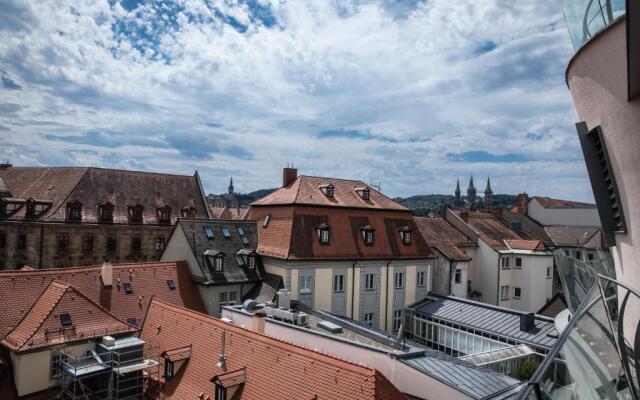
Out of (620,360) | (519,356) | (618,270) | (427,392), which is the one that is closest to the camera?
(620,360)

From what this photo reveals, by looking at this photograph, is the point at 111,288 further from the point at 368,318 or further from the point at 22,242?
the point at 22,242

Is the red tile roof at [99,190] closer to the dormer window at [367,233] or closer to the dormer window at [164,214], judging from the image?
the dormer window at [164,214]

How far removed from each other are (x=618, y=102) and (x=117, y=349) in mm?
19670

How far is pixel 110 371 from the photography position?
18750 millimetres

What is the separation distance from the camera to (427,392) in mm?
16578

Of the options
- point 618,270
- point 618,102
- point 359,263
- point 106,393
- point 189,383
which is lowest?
point 106,393

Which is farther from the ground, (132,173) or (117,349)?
(132,173)

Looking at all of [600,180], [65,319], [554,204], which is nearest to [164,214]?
[65,319]

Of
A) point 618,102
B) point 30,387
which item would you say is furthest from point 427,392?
point 30,387

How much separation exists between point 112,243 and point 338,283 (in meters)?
24.8

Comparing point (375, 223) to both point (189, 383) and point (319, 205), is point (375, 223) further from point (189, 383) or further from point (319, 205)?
point (189, 383)

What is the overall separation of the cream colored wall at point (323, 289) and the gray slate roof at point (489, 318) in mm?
7156

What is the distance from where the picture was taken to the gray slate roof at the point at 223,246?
100.0ft

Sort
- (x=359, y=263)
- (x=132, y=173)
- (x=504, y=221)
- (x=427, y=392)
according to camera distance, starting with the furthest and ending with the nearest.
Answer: (x=504, y=221) → (x=132, y=173) → (x=359, y=263) → (x=427, y=392)
